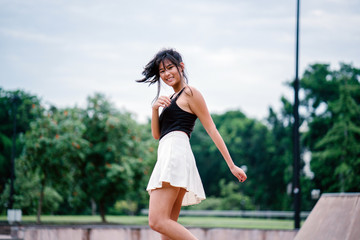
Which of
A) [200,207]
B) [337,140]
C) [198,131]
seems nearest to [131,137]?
[337,140]

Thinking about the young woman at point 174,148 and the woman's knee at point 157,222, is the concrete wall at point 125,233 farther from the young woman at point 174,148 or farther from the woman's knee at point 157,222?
the woman's knee at point 157,222

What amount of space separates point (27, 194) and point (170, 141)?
2877 centimetres

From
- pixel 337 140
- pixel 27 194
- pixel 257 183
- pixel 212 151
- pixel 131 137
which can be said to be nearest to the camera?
pixel 131 137

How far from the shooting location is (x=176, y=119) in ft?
10.8

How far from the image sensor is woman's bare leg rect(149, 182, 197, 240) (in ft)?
9.84

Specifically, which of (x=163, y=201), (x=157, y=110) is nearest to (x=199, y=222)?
(x=157, y=110)

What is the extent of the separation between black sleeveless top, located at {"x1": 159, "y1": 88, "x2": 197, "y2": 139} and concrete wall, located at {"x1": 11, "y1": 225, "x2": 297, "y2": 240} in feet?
11.3

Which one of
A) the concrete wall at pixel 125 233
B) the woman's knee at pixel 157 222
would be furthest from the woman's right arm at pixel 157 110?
the concrete wall at pixel 125 233

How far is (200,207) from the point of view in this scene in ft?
167

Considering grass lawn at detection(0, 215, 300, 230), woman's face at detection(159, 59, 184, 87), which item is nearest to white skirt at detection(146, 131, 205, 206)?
woman's face at detection(159, 59, 184, 87)

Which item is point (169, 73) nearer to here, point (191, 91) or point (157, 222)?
point (191, 91)

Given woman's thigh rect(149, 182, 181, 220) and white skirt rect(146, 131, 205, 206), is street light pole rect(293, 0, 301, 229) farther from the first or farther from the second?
woman's thigh rect(149, 182, 181, 220)

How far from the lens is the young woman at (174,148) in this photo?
3.04 m

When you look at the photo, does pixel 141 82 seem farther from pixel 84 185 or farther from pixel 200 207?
pixel 200 207
